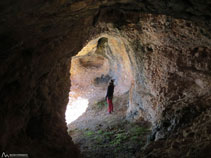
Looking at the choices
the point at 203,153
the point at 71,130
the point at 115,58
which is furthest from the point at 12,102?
the point at 115,58

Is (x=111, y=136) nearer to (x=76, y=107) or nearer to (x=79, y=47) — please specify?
(x=79, y=47)

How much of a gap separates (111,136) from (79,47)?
291cm

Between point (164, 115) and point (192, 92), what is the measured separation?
918mm

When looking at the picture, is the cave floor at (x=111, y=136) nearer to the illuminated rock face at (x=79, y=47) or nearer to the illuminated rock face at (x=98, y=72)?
the illuminated rock face at (x=79, y=47)

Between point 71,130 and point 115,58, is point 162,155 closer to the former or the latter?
point 71,130

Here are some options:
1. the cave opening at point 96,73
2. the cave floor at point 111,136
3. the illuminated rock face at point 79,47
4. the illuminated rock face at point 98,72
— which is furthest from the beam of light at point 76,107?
the illuminated rock face at point 79,47

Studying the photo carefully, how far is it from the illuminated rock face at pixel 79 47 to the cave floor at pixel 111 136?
57 cm

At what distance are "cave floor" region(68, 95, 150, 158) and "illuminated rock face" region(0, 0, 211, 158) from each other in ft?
1.86

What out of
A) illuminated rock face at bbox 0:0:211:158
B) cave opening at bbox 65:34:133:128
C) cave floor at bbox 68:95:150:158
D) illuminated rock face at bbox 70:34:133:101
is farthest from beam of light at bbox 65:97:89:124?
illuminated rock face at bbox 0:0:211:158

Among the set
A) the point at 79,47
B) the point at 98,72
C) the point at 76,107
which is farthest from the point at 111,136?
the point at 98,72

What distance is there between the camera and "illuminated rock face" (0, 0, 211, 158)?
7.47 ft

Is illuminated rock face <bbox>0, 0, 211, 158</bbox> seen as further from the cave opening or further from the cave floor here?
the cave opening

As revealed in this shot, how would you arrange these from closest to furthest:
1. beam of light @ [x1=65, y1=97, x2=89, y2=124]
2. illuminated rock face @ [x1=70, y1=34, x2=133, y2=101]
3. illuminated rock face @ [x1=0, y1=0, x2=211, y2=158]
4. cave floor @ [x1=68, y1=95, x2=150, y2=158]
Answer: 1. illuminated rock face @ [x1=0, y1=0, x2=211, y2=158]
2. cave floor @ [x1=68, y1=95, x2=150, y2=158]
3. beam of light @ [x1=65, y1=97, x2=89, y2=124]
4. illuminated rock face @ [x1=70, y1=34, x2=133, y2=101]

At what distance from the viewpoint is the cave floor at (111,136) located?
4.56 meters
